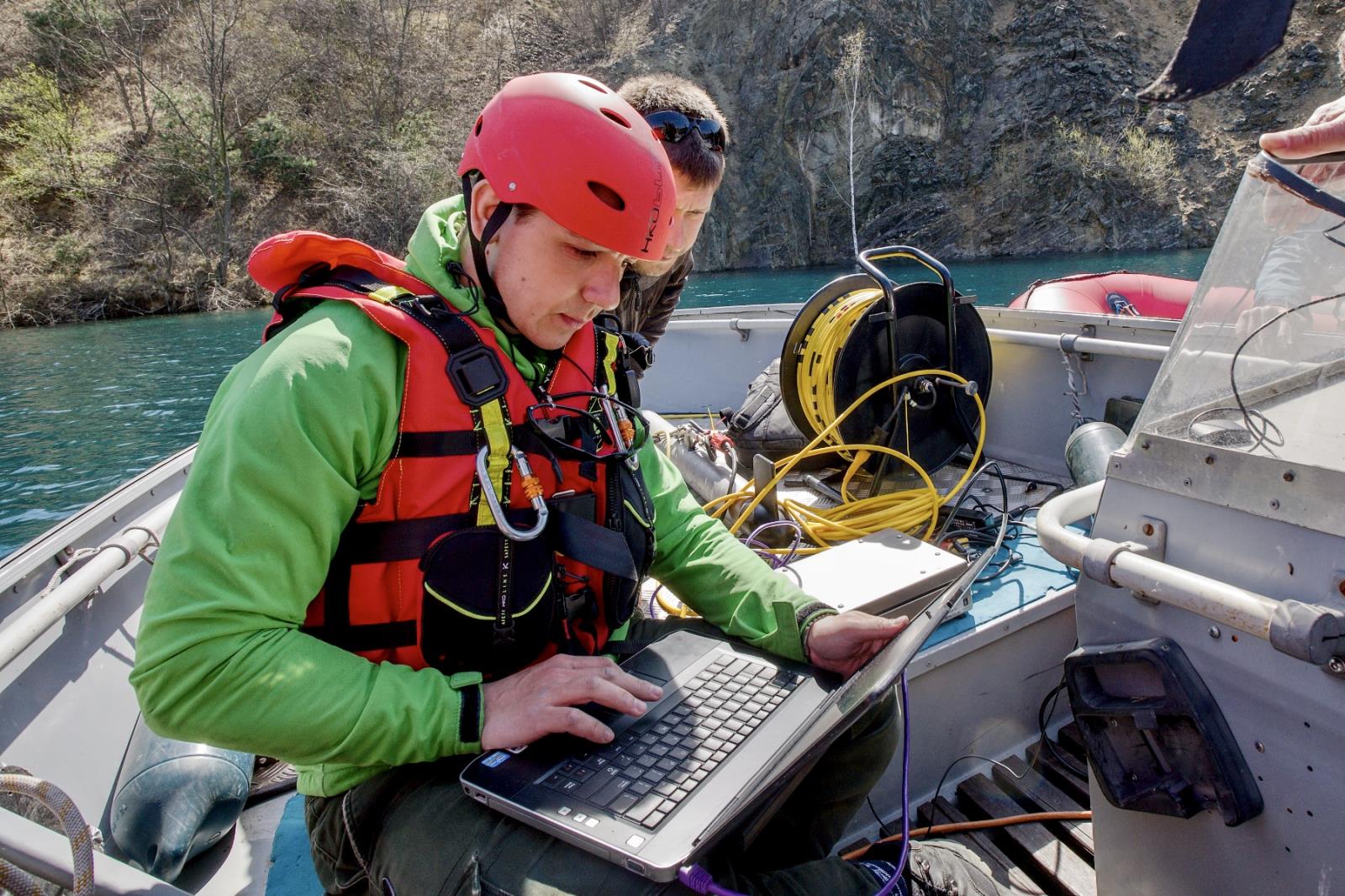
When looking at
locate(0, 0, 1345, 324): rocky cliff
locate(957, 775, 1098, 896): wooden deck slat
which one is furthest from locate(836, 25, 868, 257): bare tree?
locate(957, 775, 1098, 896): wooden deck slat

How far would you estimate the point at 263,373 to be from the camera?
1.13m

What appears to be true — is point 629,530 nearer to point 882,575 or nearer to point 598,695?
point 598,695

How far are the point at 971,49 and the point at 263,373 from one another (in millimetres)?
38307

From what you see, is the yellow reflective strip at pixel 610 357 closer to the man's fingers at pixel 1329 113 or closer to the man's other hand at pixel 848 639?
the man's other hand at pixel 848 639

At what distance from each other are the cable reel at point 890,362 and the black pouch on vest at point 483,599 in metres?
2.29

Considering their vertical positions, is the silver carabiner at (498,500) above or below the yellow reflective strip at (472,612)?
above

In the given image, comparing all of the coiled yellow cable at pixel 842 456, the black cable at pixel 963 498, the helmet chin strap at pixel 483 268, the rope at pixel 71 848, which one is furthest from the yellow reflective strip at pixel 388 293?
the black cable at pixel 963 498

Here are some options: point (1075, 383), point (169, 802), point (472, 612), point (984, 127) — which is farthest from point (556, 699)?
point (984, 127)

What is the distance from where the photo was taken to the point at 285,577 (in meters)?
1.13

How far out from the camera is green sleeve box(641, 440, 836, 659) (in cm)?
164

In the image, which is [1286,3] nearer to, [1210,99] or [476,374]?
[476,374]

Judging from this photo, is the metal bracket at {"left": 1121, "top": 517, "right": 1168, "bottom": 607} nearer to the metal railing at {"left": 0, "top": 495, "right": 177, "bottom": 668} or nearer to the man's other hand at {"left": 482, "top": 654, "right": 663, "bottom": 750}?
the man's other hand at {"left": 482, "top": 654, "right": 663, "bottom": 750}

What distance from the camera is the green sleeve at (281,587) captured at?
106 centimetres

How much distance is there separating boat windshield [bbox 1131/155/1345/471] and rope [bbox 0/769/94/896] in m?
1.61
